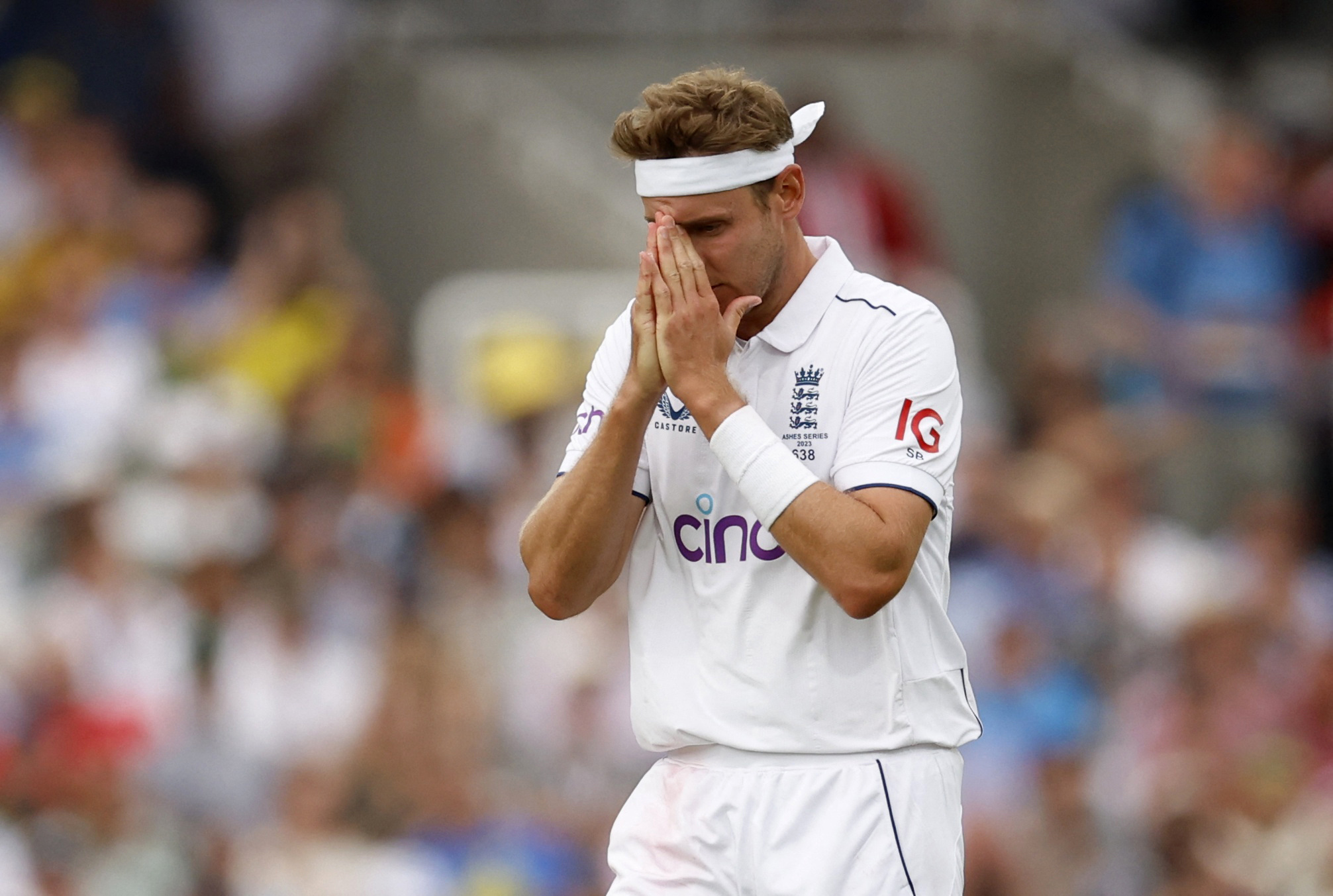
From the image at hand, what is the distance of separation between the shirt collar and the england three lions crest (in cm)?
6

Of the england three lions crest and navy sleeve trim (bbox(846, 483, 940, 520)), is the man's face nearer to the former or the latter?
the england three lions crest

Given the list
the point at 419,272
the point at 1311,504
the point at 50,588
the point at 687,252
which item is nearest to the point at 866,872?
the point at 687,252

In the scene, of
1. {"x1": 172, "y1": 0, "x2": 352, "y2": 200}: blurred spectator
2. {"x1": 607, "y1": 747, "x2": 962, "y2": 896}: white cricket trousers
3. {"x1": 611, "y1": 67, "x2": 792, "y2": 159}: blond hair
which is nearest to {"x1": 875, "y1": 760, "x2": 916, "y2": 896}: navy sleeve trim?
{"x1": 607, "y1": 747, "x2": 962, "y2": 896}: white cricket trousers

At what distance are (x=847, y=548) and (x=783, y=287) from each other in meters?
0.64

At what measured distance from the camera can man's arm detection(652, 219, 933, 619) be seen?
367cm

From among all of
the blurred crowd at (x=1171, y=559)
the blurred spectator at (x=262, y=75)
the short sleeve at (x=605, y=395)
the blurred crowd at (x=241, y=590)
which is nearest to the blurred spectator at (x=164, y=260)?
the blurred crowd at (x=241, y=590)

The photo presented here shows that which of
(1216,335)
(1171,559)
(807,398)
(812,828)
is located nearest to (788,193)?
(807,398)

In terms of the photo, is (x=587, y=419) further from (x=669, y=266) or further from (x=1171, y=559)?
(x=1171, y=559)

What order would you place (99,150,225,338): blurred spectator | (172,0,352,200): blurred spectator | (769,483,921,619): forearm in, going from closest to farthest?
(769,483,921,619): forearm
(99,150,225,338): blurred spectator
(172,0,352,200): blurred spectator

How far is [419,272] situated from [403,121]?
911 mm

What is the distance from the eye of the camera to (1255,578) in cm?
921

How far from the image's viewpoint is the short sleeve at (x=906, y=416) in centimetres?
381

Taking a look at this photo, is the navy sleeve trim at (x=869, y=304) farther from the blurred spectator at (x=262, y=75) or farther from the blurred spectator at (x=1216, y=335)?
the blurred spectator at (x=262, y=75)

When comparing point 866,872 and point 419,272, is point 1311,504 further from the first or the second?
point 866,872
